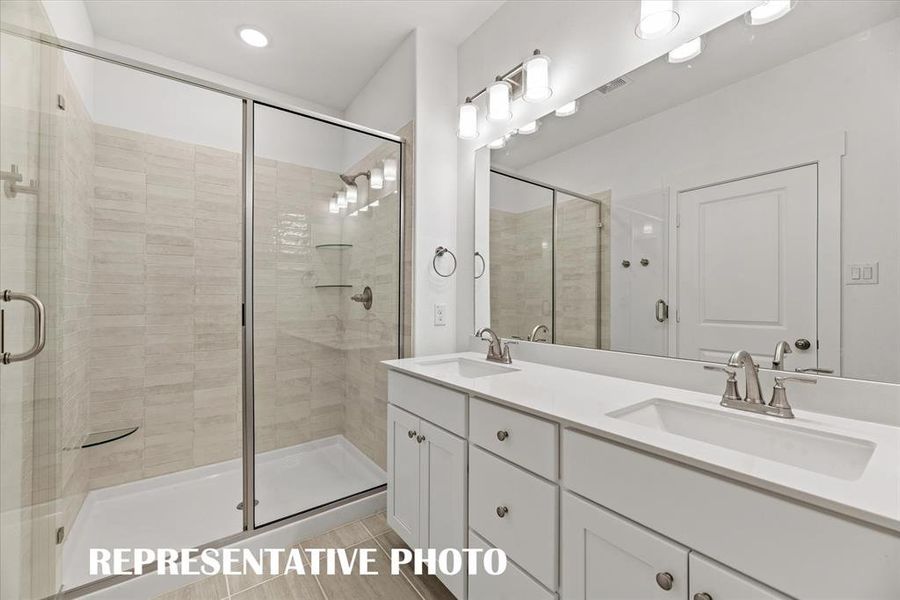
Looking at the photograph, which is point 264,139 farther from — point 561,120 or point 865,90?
point 865,90

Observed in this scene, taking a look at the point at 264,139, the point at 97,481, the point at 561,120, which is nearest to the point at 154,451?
the point at 97,481

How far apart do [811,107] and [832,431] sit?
2.69ft

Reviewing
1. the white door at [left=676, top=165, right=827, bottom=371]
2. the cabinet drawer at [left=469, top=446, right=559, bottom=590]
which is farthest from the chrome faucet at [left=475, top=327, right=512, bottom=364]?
the white door at [left=676, top=165, right=827, bottom=371]

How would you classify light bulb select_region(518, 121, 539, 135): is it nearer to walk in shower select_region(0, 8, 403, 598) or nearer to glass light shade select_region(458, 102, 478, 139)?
glass light shade select_region(458, 102, 478, 139)

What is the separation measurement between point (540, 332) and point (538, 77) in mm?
A: 1120

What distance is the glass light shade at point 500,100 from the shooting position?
181 cm

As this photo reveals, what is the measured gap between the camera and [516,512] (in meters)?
1.07

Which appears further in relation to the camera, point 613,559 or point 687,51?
point 687,51

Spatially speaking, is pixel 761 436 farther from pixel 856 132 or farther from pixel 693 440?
pixel 856 132

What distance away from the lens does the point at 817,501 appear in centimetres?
58

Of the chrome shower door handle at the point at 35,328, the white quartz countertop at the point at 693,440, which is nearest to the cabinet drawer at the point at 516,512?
the white quartz countertop at the point at 693,440

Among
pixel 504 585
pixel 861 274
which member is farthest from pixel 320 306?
pixel 861 274

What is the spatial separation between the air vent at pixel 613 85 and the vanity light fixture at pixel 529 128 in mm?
321

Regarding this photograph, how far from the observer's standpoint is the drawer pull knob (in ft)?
2.43
